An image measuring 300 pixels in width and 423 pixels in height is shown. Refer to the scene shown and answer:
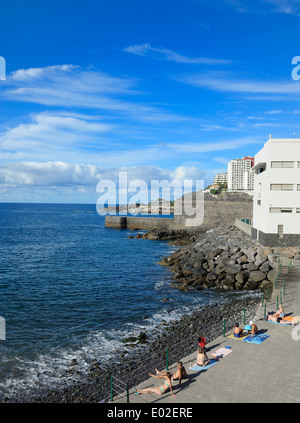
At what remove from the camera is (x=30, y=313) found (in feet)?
76.7

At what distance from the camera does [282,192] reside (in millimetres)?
36500

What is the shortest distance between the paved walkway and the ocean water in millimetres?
5918

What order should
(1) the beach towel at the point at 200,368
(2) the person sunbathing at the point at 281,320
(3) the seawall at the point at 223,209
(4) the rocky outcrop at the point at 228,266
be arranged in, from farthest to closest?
(3) the seawall at the point at 223,209 < (4) the rocky outcrop at the point at 228,266 < (2) the person sunbathing at the point at 281,320 < (1) the beach towel at the point at 200,368

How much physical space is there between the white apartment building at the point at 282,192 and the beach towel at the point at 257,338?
23.4 meters

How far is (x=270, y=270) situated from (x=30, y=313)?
67.3ft

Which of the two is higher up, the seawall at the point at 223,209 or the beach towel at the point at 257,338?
the seawall at the point at 223,209

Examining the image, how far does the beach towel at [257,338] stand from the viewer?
14.8 meters

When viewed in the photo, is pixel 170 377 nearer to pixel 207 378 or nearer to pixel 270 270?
pixel 207 378

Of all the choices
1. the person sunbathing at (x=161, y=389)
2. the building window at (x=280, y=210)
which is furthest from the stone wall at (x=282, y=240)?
the person sunbathing at (x=161, y=389)

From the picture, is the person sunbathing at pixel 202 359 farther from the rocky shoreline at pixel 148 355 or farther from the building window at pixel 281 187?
the building window at pixel 281 187

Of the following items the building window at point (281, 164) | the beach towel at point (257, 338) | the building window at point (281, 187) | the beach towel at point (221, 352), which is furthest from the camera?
the building window at point (281, 187)

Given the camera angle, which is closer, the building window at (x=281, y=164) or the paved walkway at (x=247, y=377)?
the paved walkway at (x=247, y=377)

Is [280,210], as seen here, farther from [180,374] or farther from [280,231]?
[180,374]
